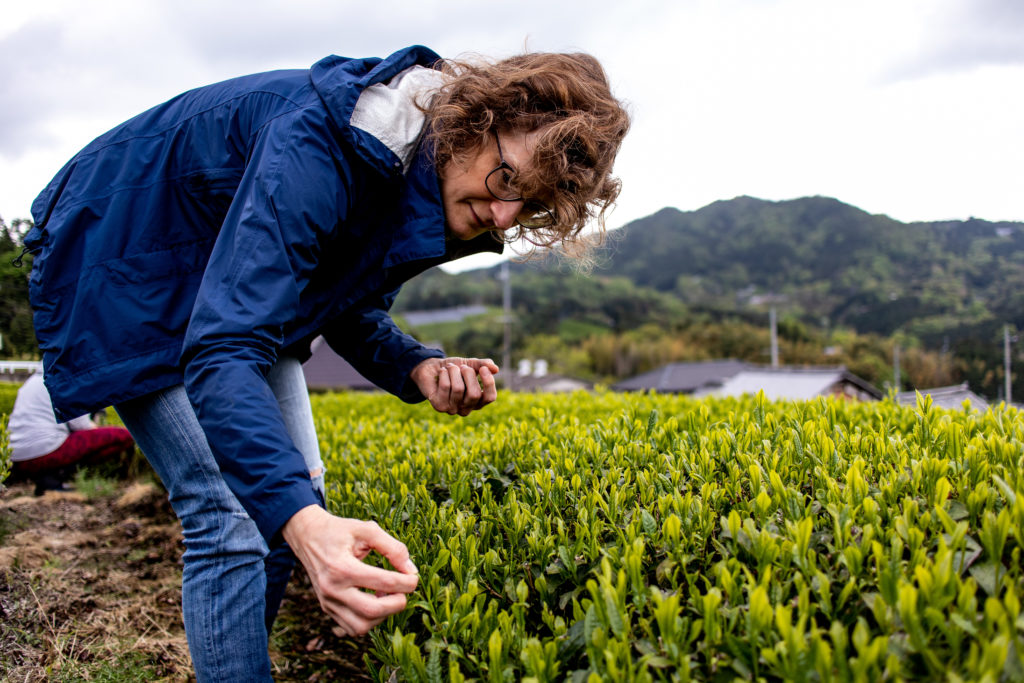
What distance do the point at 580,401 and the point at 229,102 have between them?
121 inches

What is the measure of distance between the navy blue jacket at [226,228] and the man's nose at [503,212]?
0.51 ft

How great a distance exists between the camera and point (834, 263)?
61531mm

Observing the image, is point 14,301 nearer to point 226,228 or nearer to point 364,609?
point 226,228

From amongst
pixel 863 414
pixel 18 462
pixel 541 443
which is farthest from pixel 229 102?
pixel 18 462

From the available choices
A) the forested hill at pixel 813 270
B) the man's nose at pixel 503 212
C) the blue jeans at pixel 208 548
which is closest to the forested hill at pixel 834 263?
the forested hill at pixel 813 270

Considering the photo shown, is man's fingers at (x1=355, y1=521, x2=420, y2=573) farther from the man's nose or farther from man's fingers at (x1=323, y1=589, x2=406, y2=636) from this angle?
the man's nose

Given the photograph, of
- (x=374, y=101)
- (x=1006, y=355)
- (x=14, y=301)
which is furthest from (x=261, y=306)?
(x=1006, y=355)

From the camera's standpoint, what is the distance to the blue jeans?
1.62 metres

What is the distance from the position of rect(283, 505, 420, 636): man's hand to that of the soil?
1214mm

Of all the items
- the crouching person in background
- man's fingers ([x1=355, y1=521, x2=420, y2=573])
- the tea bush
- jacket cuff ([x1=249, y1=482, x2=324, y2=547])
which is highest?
jacket cuff ([x1=249, y1=482, x2=324, y2=547])

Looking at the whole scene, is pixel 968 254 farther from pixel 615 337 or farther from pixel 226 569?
pixel 615 337

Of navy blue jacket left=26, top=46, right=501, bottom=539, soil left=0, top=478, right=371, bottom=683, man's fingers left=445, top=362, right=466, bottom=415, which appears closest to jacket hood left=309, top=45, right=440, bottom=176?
navy blue jacket left=26, top=46, right=501, bottom=539

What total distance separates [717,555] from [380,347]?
1333mm

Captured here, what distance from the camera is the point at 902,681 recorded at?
0.91m
